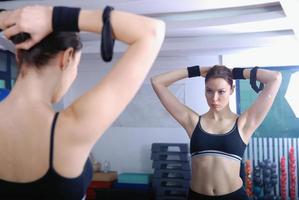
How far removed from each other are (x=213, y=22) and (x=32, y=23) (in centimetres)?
232

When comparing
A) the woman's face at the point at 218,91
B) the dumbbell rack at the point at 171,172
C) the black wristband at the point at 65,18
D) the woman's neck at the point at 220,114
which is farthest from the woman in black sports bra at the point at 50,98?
the dumbbell rack at the point at 171,172

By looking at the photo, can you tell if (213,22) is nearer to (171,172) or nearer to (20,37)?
(171,172)

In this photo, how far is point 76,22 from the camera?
0.70m

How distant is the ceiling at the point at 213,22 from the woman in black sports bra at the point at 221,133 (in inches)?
21.1

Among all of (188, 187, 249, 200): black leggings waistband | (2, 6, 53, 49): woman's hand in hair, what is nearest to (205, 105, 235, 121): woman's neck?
(188, 187, 249, 200): black leggings waistband

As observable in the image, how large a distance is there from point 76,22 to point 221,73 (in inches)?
60.0

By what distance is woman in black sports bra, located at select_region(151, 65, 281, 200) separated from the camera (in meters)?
1.99

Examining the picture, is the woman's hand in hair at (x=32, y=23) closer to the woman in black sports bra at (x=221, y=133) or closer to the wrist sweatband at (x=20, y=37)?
the wrist sweatband at (x=20, y=37)

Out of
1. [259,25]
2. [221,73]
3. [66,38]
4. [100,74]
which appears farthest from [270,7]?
[100,74]

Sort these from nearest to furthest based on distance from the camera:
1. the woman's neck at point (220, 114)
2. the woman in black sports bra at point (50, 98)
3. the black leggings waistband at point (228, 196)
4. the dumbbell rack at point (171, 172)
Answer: the woman in black sports bra at point (50, 98)
the black leggings waistband at point (228, 196)
the woman's neck at point (220, 114)
the dumbbell rack at point (171, 172)

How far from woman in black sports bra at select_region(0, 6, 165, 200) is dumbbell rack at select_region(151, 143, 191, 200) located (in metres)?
3.29

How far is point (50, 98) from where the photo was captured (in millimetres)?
773

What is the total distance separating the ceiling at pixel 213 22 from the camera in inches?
88.4

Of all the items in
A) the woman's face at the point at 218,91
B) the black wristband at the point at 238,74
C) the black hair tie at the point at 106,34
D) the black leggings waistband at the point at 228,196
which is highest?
the black hair tie at the point at 106,34
